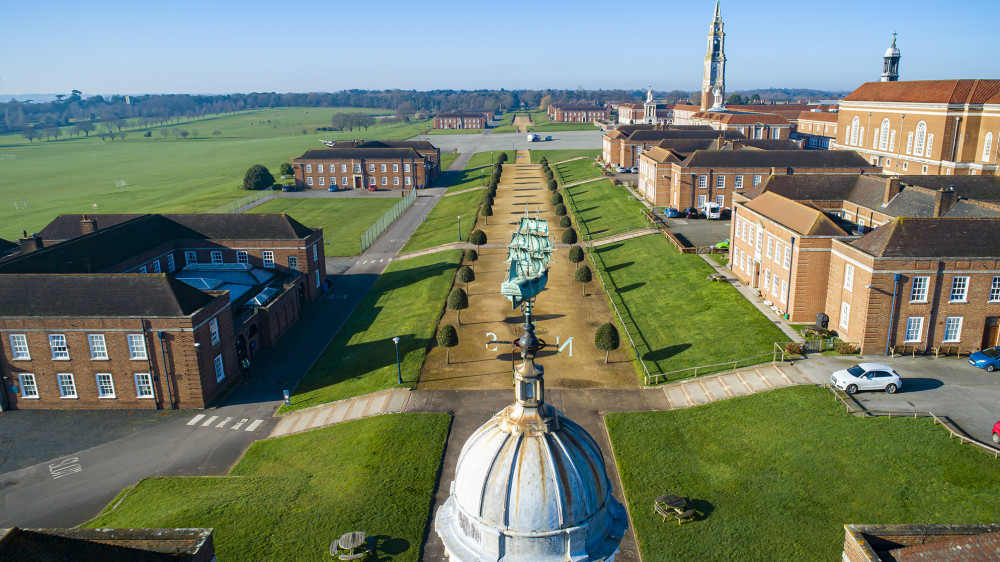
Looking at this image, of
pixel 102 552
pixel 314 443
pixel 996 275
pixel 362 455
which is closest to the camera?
pixel 102 552

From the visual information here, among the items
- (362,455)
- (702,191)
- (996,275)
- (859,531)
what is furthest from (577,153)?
(859,531)

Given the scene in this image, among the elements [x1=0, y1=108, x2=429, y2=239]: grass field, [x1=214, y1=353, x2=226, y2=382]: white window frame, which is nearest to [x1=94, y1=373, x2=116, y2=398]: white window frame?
[x1=214, y1=353, x2=226, y2=382]: white window frame

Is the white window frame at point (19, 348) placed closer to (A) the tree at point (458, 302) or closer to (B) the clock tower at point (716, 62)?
(A) the tree at point (458, 302)

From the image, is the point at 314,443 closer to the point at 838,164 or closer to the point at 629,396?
the point at 629,396

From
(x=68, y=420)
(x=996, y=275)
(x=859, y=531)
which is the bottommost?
(x=68, y=420)

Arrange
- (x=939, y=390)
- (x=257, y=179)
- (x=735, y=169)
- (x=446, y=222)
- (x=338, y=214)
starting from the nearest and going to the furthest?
(x=939, y=390)
(x=735, y=169)
(x=446, y=222)
(x=338, y=214)
(x=257, y=179)

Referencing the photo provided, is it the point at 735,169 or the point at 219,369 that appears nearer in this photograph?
the point at 219,369

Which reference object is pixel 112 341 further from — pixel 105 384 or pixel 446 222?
pixel 446 222

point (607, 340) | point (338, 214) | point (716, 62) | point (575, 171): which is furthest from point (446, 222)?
point (716, 62)


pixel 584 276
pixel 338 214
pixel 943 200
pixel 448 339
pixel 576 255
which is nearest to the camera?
pixel 448 339
